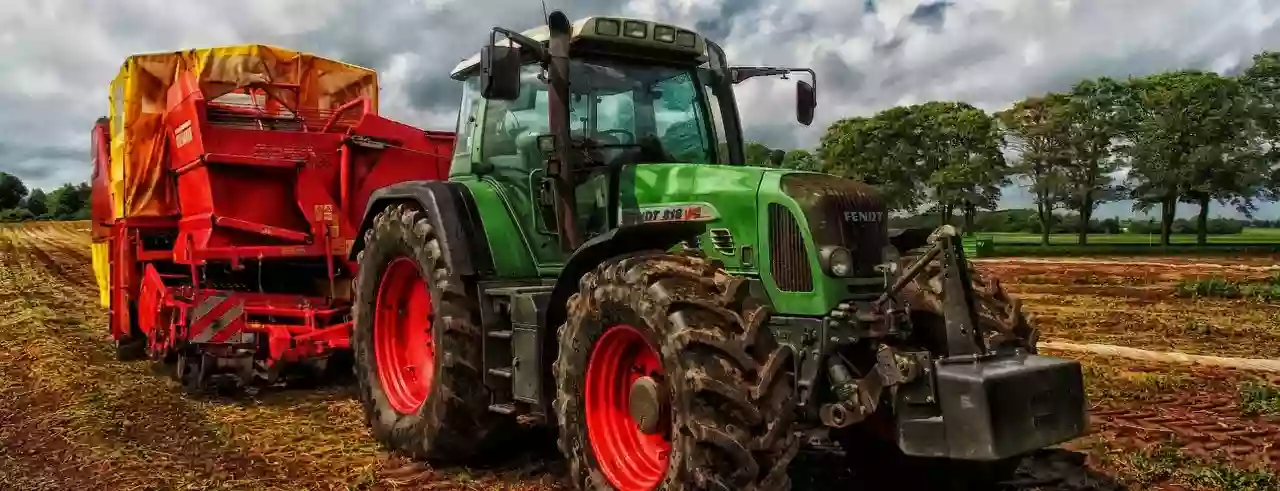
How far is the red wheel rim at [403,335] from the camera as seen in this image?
6.84 meters

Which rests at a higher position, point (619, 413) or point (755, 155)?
point (755, 155)

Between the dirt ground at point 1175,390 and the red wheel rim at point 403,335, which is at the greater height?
the red wheel rim at point 403,335

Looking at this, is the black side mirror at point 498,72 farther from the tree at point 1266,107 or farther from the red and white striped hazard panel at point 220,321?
the tree at point 1266,107

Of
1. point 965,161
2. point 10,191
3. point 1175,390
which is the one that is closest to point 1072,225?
point 965,161

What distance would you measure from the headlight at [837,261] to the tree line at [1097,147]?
2838 centimetres

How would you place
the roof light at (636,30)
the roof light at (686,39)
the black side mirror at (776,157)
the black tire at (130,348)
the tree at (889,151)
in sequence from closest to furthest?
the roof light at (636,30), the roof light at (686,39), the black side mirror at (776,157), the black tire at (130,348), the tree at (889,151)

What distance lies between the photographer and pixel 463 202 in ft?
20.1

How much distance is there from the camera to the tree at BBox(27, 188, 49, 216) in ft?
217

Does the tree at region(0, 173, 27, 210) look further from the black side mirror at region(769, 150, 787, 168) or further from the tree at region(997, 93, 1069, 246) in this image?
the black side mirror at region(769, 150, 787, 168)

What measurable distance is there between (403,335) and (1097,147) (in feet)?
136

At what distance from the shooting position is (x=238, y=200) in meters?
8.88

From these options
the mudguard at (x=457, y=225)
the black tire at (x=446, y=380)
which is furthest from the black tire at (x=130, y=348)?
the mudguard at (x=457, y=225)

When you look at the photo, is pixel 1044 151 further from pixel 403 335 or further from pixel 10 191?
pixel 10 191

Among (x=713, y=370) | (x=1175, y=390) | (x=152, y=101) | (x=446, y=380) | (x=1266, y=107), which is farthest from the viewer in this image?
(x=1266, y=107)
